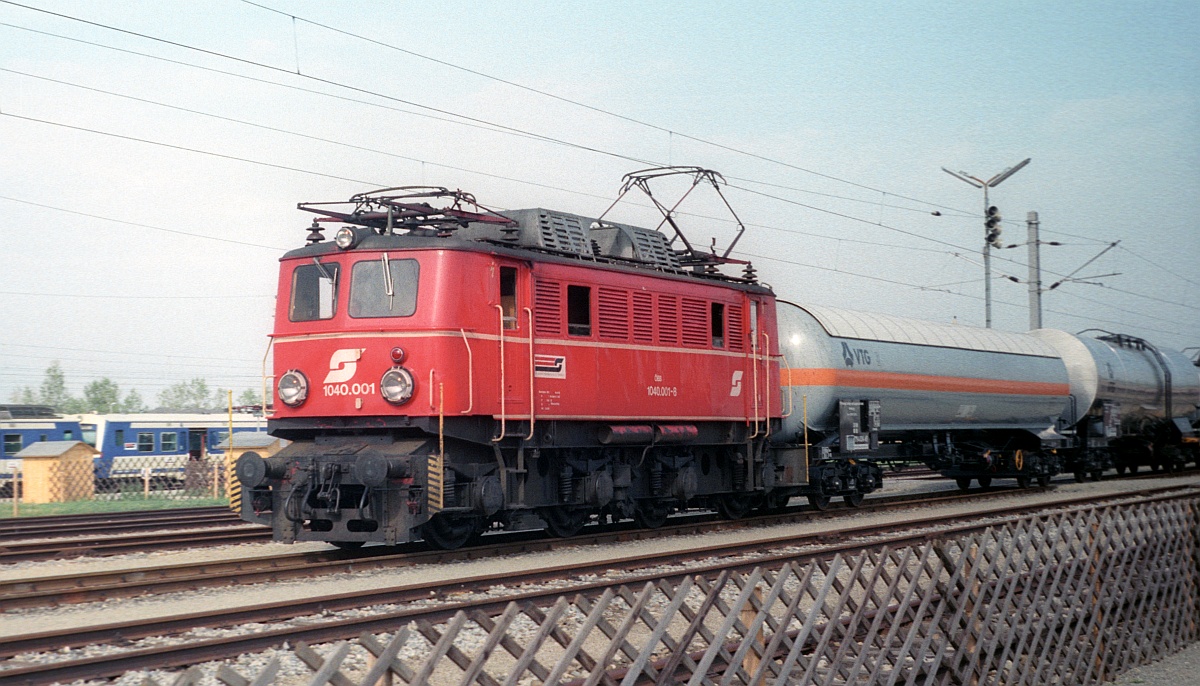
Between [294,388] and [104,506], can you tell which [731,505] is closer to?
[294,388]

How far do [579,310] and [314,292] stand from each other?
378 cm

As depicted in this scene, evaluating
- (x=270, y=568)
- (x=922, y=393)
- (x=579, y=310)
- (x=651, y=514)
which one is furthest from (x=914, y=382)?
(x=270, y=568)

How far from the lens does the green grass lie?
26703 millimetres

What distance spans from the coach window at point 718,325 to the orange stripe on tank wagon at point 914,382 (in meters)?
2.90

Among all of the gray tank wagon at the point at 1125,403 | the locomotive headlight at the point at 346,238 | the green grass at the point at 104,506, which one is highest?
the locomotive headlight at the point at 346,238

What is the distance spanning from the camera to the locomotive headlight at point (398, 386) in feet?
47.5

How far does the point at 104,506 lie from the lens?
28406 mm

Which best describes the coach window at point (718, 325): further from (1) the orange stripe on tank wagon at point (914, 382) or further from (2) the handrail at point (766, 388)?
(1) the orange stripe on tank wagon at point (914, 382)

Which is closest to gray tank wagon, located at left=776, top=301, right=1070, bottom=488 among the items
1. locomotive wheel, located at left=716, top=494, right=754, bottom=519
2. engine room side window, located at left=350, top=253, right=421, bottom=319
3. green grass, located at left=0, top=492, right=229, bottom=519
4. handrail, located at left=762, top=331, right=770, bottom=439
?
handrail, located at left=762, top=331, right=770, bottom=439

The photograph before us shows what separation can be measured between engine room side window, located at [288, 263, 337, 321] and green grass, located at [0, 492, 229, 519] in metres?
13.2

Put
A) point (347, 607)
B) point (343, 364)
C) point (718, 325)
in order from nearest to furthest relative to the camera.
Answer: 1. point (347, 607)
2. point (343, 364)
3. point (718, 325)

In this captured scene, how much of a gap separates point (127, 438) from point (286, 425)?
104ft

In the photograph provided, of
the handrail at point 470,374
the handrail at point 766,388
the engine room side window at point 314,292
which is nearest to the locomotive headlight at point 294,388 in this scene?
the engine room side window at point 314,292

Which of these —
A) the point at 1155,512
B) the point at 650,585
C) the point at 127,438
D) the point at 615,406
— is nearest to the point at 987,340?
the point at 615,406
